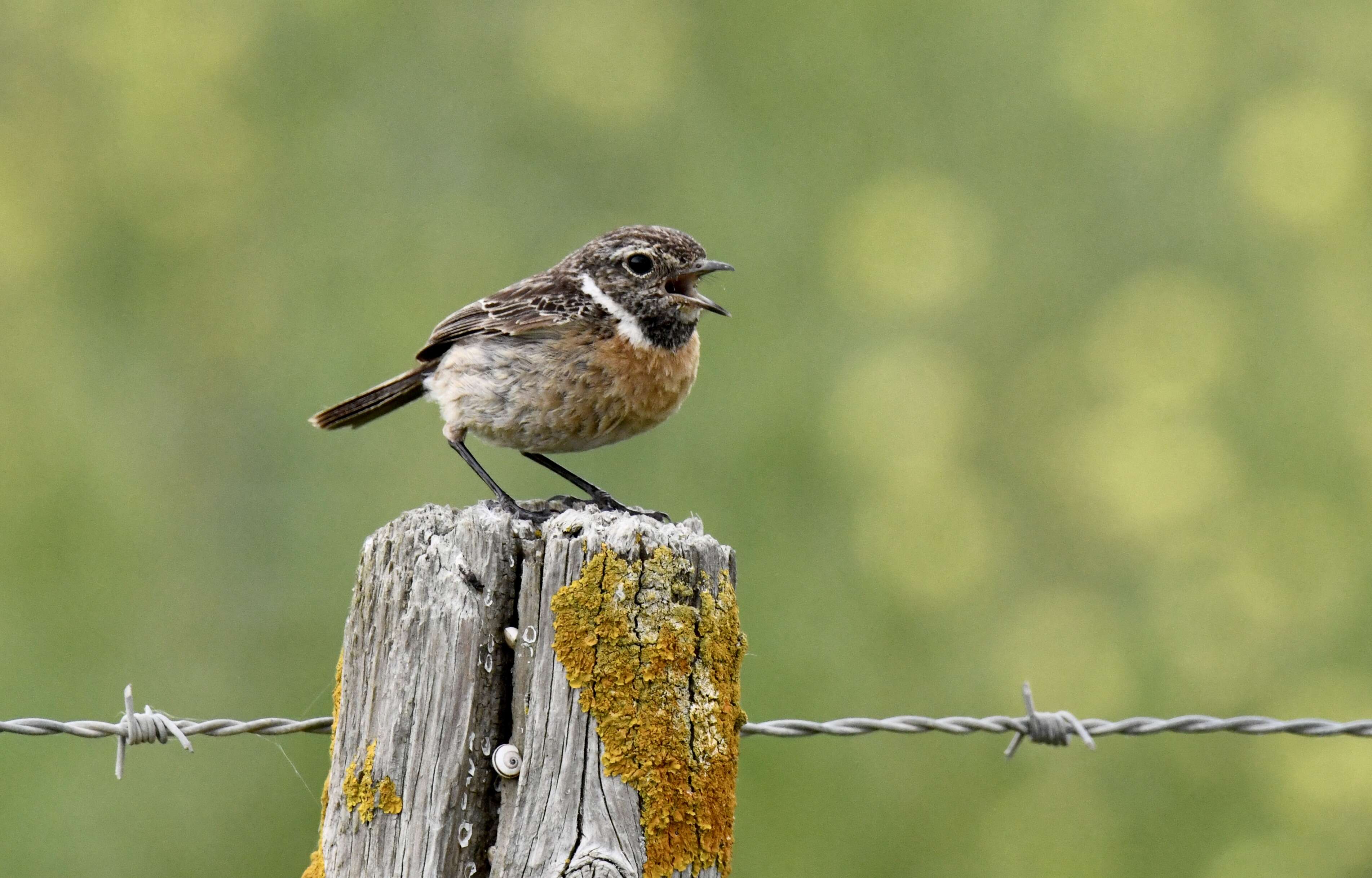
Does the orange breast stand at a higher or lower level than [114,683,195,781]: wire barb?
higher

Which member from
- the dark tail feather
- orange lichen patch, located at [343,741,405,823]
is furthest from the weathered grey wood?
the dark tail feather

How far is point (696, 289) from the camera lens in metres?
5.09

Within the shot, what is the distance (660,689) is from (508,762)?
31cm

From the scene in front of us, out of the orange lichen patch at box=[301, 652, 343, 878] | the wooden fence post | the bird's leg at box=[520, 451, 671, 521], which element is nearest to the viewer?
the wooden fence post

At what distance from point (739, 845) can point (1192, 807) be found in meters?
2.12

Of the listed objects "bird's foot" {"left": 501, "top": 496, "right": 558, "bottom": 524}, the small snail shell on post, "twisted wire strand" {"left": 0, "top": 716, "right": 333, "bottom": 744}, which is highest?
"bird's foot" {"left": 501, "top": 496, "right": 558, "bottom": 524}

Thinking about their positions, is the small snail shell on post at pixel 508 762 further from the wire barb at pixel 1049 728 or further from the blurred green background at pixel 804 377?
the blurred green background at pixel 804 377

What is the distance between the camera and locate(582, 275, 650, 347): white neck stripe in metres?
4.70

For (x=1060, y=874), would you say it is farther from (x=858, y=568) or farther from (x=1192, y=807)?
(x=858, y=568)

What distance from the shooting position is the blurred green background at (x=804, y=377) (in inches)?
261

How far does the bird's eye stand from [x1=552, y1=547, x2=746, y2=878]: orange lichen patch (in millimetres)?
2366

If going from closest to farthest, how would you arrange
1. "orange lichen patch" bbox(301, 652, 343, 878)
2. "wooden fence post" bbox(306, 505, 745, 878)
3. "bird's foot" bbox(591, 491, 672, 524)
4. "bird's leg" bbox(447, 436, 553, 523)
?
"wooden fence post" bbox(306, 505, 745, 878) → "orange lichen patch" bbox(301, 652, 343, 878) → "bird's foot" bbox(591, 491, 672, 524) → "bird's leg" bbox(447, 436, 553, 523)

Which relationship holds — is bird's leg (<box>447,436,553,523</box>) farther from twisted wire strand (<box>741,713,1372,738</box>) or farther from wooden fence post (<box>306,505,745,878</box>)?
twisted wire strand (<box>741,713,1372,738</box>)

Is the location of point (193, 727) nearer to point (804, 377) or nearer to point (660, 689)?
point (660, 689)
